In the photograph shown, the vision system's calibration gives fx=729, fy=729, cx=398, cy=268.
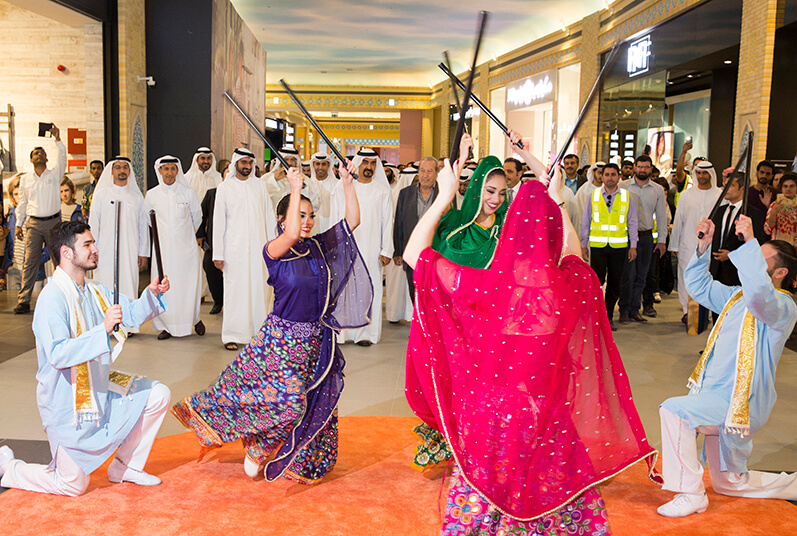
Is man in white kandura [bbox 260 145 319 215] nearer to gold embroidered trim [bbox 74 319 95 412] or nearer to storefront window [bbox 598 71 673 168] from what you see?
gold embroidered trim [bbox 74 319 95 412]

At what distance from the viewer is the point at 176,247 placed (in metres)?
6.16

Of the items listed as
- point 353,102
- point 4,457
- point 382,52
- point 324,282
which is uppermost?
point 382,52

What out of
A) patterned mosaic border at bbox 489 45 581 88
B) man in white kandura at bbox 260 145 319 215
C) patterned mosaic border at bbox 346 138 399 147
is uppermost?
patterned mosaic border at bbox 489 45 581 88

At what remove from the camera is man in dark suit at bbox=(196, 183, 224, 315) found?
23.2 ft

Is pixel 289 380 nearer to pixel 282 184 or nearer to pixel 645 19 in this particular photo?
pixel 282 184

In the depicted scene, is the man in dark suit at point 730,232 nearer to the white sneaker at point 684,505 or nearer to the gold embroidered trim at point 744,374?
the gold embroidered trim at point 744,374

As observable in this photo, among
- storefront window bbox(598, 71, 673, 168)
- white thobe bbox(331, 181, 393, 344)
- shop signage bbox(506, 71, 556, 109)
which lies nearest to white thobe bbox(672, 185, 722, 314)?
white thobe bbox(331, 181, 393, 344)

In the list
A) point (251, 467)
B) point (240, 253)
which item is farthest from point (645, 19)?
point (251, 467)

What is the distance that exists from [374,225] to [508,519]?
4.38 metres

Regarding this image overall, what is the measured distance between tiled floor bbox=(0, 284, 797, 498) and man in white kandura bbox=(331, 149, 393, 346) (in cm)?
24

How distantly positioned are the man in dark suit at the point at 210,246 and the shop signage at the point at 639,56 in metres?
7.09

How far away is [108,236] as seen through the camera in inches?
240

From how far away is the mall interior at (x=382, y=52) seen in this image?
499 cm

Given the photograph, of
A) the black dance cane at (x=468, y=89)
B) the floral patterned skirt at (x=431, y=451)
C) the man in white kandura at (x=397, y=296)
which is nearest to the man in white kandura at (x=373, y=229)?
the man in white kandura at (x=397, y=296)
